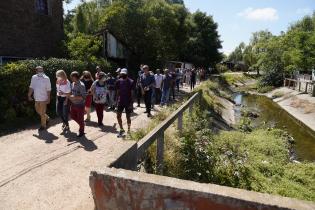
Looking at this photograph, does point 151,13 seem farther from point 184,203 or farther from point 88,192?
point 184,203

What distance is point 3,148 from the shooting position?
8906 mm

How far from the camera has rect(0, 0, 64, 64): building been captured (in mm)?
16422

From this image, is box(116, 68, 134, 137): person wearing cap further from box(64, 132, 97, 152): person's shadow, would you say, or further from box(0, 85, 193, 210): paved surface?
box(64, 132, 97, 152): person's shadow

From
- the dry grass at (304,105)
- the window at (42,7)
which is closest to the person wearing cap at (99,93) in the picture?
the window at (42,7)

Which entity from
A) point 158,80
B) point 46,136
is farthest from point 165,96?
point 46,136

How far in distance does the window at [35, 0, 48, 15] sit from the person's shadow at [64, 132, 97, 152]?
1145cm

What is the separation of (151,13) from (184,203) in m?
24.9

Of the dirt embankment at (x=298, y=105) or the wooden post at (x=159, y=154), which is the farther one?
the dirt embankment at (x=298, y=105)

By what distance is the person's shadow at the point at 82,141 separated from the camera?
8.76m

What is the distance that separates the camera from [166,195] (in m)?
3.01

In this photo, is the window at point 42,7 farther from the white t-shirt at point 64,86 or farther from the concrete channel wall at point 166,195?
the concrete channel wall at point 166,195

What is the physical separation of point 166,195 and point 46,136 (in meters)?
7.72

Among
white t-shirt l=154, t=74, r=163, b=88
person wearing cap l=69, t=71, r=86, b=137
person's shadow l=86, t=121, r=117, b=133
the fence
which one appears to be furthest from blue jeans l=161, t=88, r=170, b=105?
the fence

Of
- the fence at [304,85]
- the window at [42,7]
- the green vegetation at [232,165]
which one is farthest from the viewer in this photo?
the fence at [304,85]
